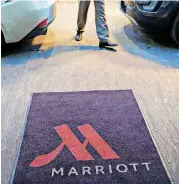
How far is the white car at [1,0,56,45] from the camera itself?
3.42 meters

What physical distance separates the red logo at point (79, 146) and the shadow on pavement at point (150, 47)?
163cm

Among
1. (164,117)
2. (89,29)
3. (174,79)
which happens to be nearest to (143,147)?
(164,117)

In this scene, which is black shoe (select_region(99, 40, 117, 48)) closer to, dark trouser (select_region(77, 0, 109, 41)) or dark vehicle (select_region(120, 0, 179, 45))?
dark trouser (select_region(77, 0, 109, 41))

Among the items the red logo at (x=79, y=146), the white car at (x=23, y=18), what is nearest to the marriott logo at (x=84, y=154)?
the red logo at (x=79, y=146)

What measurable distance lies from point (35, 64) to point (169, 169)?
2.15 m

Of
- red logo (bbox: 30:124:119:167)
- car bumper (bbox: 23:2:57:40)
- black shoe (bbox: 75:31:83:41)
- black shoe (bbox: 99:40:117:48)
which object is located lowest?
black shoe (bbox: 75:31:83:41)

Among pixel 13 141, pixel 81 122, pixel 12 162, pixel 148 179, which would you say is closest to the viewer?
pixel 148 179

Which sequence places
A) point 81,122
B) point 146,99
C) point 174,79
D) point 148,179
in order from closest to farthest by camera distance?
1. point 148,179
2. point 81,122
3. point 146,99
4. point 174,79

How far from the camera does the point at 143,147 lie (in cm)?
221

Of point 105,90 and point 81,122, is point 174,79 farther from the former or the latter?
point 81,122

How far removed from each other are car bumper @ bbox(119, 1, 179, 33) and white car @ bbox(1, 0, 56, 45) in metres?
1.13

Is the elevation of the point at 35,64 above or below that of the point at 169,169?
below

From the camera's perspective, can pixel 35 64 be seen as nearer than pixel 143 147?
No

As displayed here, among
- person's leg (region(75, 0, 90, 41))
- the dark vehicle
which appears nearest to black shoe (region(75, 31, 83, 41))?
person's leg (region(75, 0, 90, 41))
